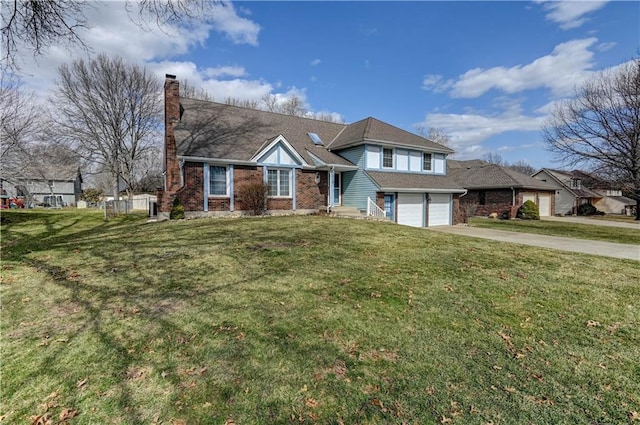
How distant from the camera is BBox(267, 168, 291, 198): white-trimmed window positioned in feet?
55.7

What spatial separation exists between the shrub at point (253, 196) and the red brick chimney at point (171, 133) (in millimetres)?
3171

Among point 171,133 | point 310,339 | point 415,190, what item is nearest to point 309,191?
point 415,190

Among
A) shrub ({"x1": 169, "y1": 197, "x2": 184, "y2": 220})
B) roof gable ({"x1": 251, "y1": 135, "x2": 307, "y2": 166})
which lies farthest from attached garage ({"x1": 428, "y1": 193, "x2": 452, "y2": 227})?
shrub ({"x1": 169, "y1": 197, "x2": 184, "y2": 220})

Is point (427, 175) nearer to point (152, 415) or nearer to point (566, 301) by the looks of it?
point (566, 301)

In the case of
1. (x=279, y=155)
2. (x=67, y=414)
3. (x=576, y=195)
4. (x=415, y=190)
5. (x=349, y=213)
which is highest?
(x=279, y=155)

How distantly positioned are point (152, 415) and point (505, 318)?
16.8ft

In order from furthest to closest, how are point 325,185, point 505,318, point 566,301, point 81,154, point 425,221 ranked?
point 81,154, point 425,221, point 325,185, point 566,301, point 505,318

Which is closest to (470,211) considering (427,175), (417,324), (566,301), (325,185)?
(427,175)

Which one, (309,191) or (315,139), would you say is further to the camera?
(315,139)

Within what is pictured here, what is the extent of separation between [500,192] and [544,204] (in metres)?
8.06

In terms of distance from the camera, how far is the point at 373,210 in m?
17.7

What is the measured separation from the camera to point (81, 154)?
3042cm

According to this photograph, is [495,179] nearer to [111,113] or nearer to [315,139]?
[315,139]

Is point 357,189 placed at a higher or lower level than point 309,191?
higher
